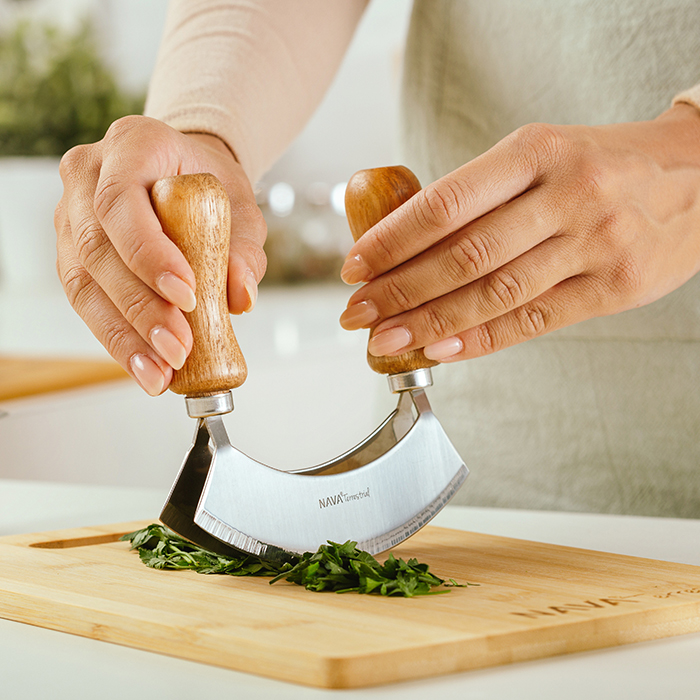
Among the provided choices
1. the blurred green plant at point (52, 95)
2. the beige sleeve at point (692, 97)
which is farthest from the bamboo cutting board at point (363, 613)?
the blurred green plant at point (52, 95)

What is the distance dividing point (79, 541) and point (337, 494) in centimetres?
24

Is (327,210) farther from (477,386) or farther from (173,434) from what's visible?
(477,386)

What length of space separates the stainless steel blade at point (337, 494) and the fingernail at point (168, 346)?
0.05 m

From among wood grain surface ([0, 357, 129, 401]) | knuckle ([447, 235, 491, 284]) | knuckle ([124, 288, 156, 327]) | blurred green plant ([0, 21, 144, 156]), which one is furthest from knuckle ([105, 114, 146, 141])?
blurred green plant ([0, 21, 144, 156])

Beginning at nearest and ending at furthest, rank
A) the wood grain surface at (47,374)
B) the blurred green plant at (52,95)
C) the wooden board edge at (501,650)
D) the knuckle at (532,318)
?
the wooden board edge at (501,650), the knuckle at (532,318), the wood grain surface at (47,374), the blurred green plant at (52,95)

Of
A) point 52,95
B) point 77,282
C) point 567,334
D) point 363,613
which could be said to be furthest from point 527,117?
point 52,95

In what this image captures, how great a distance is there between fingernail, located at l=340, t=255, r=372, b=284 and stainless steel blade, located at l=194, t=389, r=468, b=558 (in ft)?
0.31

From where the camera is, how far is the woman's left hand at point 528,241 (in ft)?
1.84

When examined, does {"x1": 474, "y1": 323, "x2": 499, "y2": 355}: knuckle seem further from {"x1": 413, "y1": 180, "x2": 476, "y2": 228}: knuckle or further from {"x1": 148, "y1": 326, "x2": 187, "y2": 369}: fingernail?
{"x1": 148, "y1": 326, "x2": 187, "y2": 369}: fingernail

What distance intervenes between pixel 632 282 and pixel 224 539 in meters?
0.31

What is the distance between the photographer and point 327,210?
253 cm

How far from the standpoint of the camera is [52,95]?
2510 millimetres

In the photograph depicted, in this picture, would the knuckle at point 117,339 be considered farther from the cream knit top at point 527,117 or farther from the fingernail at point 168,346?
the cream knit top at point 527,117

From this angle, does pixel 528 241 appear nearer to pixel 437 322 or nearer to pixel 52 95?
pixel 437 322
